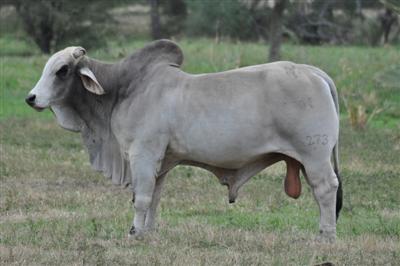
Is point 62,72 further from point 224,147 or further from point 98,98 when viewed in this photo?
point 224,147

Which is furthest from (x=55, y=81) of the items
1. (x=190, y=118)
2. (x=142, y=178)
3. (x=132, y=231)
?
(x=132, y=231)

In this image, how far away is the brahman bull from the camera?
925 centimetres

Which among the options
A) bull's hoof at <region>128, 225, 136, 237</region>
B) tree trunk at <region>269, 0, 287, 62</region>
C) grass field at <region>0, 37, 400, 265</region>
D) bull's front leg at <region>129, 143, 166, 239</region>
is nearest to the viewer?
Result: grass field at <region>0, 37, 400, 265</region>

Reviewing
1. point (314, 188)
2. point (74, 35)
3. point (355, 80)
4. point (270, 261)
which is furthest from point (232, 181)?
point (74, 35)

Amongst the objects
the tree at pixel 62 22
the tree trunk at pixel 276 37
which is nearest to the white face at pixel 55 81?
the tree trunk at pixel 276 37

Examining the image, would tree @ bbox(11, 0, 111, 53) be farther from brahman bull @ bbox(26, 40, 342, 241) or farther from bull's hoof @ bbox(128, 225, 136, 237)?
bull's hoof @ bbox(128, 225, 136, 237)

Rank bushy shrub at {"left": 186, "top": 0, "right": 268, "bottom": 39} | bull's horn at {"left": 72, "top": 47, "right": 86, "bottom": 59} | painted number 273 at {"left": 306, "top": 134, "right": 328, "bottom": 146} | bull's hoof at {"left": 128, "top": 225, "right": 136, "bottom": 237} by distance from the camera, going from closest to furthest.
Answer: painted number 273 at {"left": 306, "top": 134, "right": 328, "bottom": 146}
bull's hoof at {"left": 128, "top": 225, "right": 136, "bottom": 237}
bull's horn at {"left": 72, "top": 47, "right": 86, "bottom": 59}
bushy shrub at {"left": 186, "top": 0, "right": 268, "bottom": 39}

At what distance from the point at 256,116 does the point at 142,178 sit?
3.43ft

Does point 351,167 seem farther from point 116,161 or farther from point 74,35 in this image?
point 74,35

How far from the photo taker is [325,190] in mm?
9305

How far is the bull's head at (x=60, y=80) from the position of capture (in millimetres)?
9734

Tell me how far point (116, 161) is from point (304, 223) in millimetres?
1835

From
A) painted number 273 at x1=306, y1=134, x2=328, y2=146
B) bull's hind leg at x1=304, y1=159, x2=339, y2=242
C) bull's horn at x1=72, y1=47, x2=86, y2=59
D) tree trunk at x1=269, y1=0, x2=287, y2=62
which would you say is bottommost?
tree trunk at x1=269, y1=0, x2=287, y2=62

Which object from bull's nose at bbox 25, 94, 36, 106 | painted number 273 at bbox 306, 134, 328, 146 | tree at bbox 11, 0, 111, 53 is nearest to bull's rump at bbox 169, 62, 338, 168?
painted number 273 at bbox 306, 134, 328, 146
